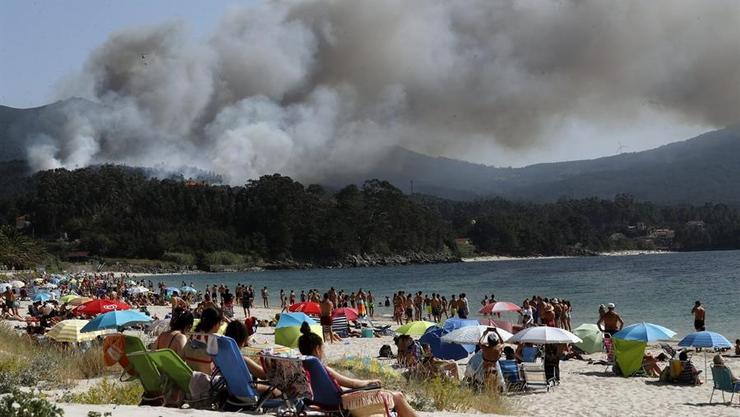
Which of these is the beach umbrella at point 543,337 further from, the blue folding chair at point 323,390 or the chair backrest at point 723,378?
the blue folding chair at point 323,390

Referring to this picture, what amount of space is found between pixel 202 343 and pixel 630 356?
9596mm

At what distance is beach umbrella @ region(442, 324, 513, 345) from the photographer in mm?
12750

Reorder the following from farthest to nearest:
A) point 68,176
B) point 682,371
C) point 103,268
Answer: point 68,176 < point 103,268 < point 682,371

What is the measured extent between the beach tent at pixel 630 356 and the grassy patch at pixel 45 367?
918 centimetres

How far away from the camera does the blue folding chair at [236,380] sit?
6438 mm

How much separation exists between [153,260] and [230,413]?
360 feet

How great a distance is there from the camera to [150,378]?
6.82 meters

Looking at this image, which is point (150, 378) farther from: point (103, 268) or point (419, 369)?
point (103, 268)

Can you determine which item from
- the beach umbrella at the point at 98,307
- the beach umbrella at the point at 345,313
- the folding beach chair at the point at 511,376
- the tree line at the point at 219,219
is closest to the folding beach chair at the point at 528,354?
the folding beach chair at the point at 511,376

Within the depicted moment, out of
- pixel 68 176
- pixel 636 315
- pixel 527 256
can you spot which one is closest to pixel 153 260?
pixel 68 176

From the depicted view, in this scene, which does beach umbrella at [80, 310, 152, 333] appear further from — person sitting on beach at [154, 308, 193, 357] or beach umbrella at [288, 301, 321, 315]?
person sitting on beach at [154, 308, 193, 357]

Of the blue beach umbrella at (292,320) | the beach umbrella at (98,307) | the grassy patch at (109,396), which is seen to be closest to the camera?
the grassy patch at (109,396)

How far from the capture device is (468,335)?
507 inches

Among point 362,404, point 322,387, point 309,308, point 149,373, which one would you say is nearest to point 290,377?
point 322,387
